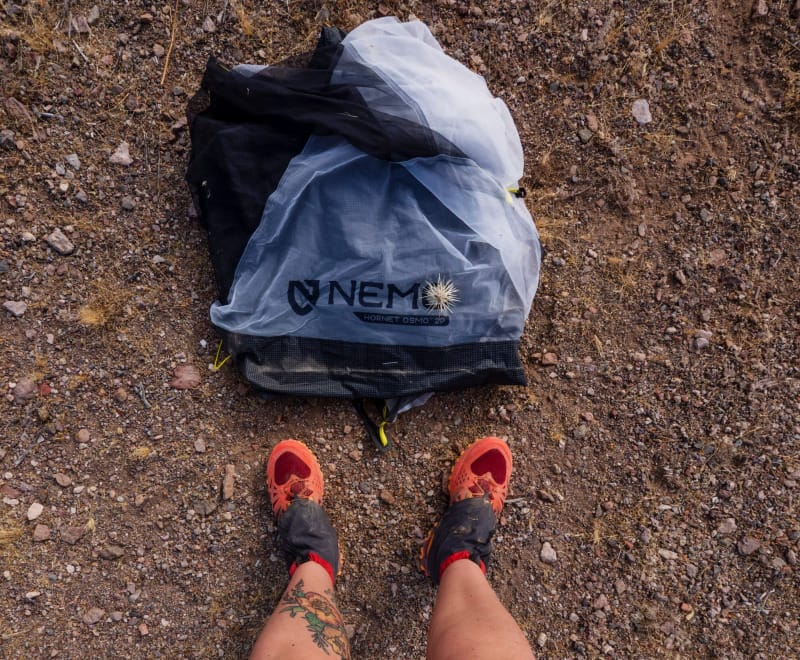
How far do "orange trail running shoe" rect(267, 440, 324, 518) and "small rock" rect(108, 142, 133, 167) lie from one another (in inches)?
48.1

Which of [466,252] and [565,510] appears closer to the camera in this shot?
[466,252]

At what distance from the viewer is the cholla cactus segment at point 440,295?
1.79m

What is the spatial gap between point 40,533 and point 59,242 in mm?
1072

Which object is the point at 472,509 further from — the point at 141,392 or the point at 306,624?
the point at 141,392

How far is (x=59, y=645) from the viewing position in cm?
187

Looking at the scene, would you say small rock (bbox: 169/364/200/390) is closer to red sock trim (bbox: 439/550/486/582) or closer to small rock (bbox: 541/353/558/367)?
red sock trim (bbox: 439/550/486/582)

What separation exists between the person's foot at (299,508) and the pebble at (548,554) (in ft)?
2.61

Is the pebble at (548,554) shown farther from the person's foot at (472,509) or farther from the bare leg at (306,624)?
the bare leg at (306,624)

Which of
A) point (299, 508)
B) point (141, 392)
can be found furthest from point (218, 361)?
point (299, 508)

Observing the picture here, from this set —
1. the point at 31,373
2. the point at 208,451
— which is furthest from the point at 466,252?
the point at 31,373

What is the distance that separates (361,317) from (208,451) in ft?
2.59

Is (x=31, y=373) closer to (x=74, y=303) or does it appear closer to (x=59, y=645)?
(x=74, y=303)

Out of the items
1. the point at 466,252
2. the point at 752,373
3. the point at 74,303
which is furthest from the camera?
the point at 752,373

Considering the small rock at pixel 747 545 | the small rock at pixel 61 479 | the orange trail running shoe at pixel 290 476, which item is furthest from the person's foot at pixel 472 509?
the small rock at pixel 61 479
